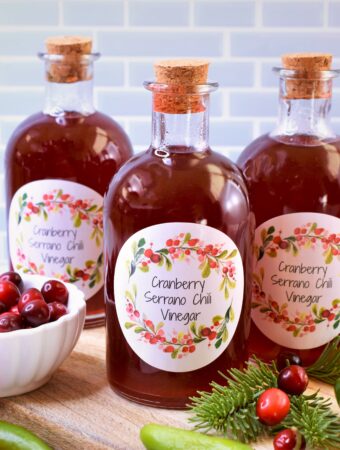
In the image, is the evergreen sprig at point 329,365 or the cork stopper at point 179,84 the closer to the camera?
the cork stopper at point 179,84

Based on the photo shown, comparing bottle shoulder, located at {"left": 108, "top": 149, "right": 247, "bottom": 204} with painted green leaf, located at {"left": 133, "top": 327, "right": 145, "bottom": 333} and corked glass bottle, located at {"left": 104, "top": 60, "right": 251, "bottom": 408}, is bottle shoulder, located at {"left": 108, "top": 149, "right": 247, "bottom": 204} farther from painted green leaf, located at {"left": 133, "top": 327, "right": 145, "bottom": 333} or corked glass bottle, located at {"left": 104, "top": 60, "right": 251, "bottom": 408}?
painted green leaf, located at {"left": 133, "top": 327, "right": 145, "bottom": 333}

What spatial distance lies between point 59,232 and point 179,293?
0.27m

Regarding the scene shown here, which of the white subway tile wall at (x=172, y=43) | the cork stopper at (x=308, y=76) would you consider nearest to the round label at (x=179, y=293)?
the cork stopper at (x=308, y=76)

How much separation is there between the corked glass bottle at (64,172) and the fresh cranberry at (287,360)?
286 mm

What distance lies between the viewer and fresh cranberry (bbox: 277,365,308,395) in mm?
898

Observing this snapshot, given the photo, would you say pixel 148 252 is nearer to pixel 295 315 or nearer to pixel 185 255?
pixel 185 255

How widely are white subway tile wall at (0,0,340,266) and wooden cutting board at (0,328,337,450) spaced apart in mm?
635

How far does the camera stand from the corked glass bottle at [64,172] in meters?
1.08

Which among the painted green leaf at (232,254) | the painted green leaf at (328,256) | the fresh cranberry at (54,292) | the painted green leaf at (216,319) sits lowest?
the fresh cranberry at (54,292)

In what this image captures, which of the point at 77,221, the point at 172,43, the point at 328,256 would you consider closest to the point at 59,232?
the point at 77,221

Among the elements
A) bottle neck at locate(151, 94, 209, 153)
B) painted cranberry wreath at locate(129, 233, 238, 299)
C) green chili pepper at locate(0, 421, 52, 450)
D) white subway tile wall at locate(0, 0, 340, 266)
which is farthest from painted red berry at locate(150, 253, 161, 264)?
white subway tile wall at locate(0, 0, 340, 266)

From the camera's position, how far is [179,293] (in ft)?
2.93

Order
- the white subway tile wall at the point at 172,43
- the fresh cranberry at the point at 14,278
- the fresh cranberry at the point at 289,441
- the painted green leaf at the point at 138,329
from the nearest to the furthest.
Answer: the fresh cranberry at the point at 289,441, the painted green leaf at the point at 138,329, the fresh cranberry at the point at 14,278, the white subway tile wall at the point at 172,43

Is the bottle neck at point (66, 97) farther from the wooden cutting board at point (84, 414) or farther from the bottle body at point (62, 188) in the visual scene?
the wooden cutting board at point (84, 414)
